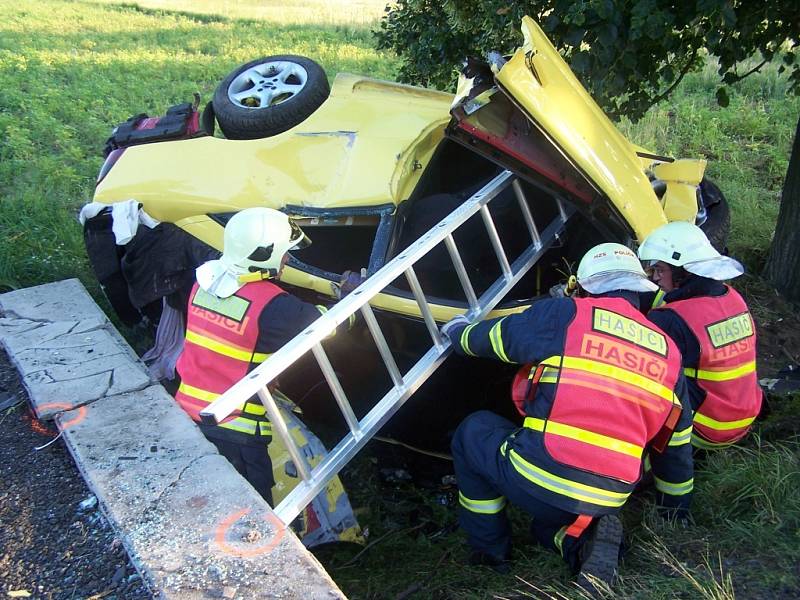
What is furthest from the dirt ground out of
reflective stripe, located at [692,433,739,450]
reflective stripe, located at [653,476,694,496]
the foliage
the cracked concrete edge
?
the foliage

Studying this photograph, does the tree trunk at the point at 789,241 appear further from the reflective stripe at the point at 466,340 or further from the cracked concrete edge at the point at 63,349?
the cracked concrete edge at the point at 63,349

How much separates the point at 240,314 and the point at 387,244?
2.82 ft

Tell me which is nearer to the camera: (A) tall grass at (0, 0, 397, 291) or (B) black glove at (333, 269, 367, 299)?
(B) black glove at (333, 269, 367, 299)

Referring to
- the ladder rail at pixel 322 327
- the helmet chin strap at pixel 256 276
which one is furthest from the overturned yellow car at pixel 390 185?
the helmet chin strap at pixel 256 276

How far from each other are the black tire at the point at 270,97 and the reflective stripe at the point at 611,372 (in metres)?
2.55

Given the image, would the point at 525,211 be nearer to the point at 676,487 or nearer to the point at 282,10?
the point at 676,487

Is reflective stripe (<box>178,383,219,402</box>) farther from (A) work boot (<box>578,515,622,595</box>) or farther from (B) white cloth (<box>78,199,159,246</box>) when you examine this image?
(A) work boot (<box>578,515,622,595</box>)

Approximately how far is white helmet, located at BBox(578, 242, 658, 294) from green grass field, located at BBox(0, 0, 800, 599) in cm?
92

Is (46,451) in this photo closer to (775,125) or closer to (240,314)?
(240,314)

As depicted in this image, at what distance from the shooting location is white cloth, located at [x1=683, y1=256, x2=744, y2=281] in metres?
3.06

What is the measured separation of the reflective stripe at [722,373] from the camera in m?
3.11

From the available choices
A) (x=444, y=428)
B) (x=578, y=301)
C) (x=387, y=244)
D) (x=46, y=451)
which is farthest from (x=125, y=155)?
(x=578, y=301)

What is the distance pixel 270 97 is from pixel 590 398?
9.94 feet

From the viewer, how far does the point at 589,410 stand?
8.05ft
